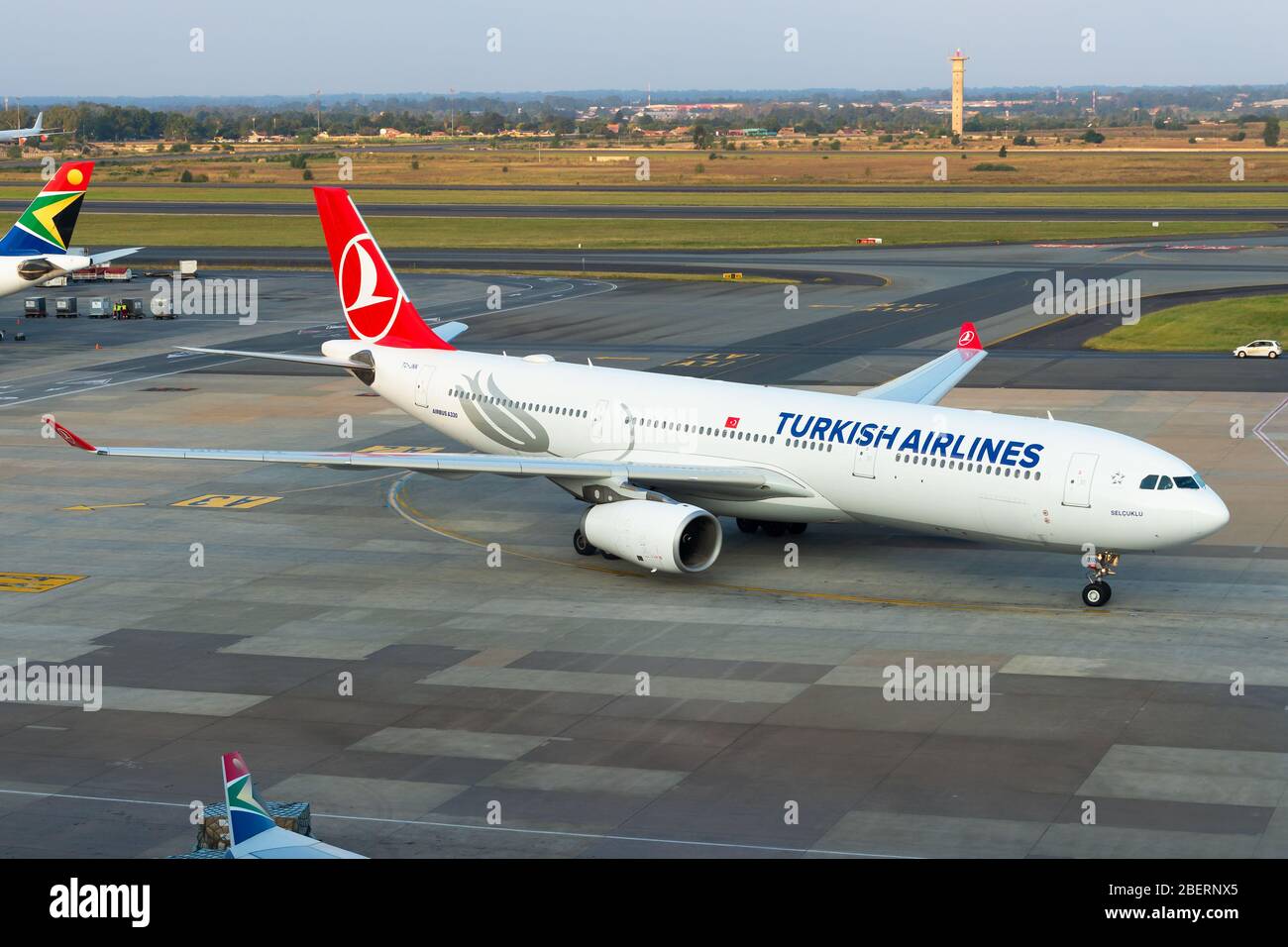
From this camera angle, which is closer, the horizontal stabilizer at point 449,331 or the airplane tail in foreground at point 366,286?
the airplane tail in foreground at point 366,286

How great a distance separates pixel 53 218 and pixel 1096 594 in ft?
202

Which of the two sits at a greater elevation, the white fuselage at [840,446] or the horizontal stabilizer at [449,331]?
the horizontal stabilizer at [449,331]

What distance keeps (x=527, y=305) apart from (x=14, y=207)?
90915mm

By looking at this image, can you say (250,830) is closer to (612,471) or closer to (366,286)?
(612,471)

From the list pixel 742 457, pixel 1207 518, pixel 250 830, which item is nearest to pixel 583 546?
pixel 742 457

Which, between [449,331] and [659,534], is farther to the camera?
[449,331]

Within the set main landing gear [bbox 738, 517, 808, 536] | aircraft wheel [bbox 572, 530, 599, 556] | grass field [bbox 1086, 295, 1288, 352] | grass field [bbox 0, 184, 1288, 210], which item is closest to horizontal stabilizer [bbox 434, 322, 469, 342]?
aircraft wheel [bbox 572, 530, 599, 556]

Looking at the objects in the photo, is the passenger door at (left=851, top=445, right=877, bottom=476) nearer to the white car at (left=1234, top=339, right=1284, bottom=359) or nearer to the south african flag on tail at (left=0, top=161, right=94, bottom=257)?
the white car at (left=1234, top=339, right=1284, bottom=359)

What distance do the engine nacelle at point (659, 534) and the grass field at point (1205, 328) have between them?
153 feet

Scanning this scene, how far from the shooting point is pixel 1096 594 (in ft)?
129

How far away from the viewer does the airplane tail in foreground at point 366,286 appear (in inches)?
2062

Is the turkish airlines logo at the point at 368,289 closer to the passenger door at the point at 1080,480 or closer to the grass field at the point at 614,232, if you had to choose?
the passenger door at the point at 1080,480

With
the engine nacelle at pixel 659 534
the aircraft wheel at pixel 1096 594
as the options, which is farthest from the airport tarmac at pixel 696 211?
the engine nacelle at pixel 659 534
